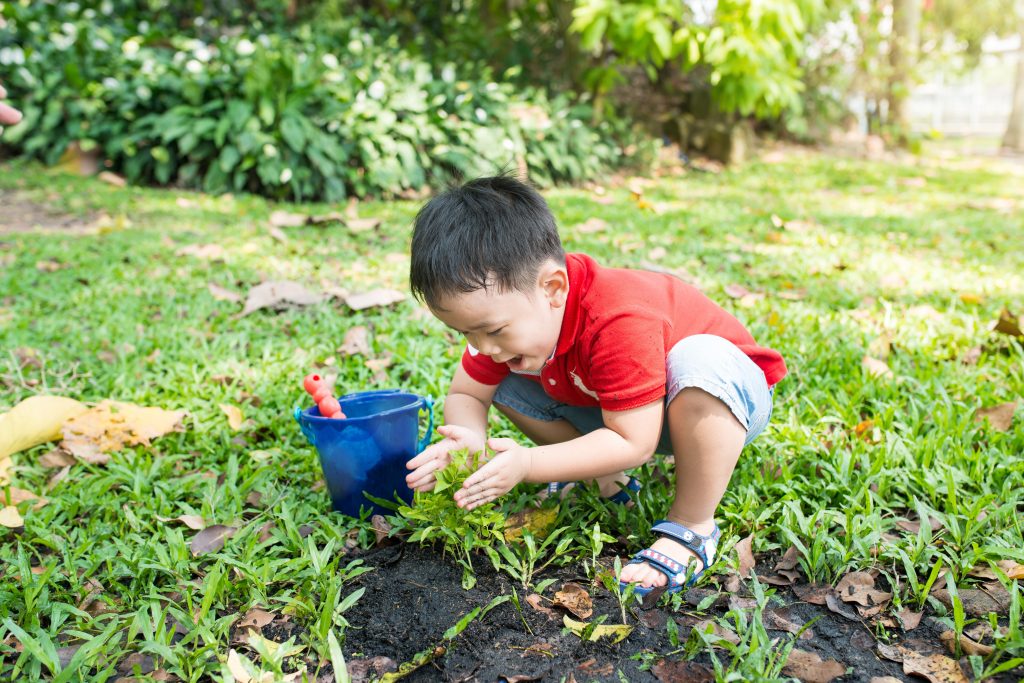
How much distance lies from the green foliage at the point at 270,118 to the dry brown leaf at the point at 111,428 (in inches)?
135

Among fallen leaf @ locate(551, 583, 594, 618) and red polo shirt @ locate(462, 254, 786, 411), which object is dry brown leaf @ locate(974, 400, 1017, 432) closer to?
red polo shirt @ locate(462, 254, 786, 411)

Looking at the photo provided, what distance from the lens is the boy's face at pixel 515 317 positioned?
1.56 metres

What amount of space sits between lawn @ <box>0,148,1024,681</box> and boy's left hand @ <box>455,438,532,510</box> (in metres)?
0.21

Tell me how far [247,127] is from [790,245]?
144 inches

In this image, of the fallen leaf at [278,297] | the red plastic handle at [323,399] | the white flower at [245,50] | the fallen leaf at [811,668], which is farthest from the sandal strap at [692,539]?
the white flower at [245,50]

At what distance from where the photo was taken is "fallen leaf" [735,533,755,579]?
68.4 inches

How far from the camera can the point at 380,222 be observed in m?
4.82

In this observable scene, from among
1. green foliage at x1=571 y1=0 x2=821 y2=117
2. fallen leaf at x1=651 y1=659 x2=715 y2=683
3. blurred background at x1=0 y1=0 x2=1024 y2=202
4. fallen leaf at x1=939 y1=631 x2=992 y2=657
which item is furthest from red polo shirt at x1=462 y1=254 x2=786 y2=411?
green foliage at x1=571 y1=0 x2=821 y2=117

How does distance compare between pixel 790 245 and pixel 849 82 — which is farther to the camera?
pixel 849 82

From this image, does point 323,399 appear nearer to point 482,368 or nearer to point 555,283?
point 482,368

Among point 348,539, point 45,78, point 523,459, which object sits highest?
point 45,78

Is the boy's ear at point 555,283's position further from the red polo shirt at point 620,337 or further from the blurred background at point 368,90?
the blurred background at point 368,90

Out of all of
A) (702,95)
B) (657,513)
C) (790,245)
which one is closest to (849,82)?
(702,95)

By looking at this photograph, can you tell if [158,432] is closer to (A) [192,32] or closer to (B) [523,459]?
(B) [523,459]
